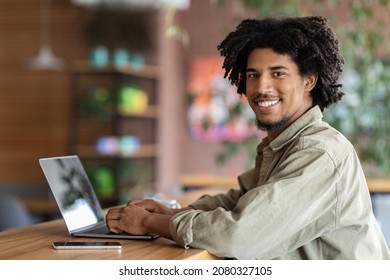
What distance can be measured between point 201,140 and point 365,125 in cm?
433

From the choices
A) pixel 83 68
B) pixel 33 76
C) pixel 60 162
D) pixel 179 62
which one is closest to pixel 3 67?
pixel 33 76

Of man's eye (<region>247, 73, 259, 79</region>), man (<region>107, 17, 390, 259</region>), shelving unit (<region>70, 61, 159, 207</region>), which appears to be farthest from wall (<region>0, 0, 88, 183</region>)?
man's eye (<region>247, 73, 259, 79</region>)

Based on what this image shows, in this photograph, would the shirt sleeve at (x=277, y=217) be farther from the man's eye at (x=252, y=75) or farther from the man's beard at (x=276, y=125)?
the man's eye at (x=252, y=75)

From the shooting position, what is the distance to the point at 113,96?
24.7 ft

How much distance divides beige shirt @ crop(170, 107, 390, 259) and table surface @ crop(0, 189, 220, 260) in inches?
2.3

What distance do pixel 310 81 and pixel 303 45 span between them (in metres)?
0.13

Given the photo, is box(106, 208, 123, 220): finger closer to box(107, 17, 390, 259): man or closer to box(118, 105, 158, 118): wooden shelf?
box(107, 17, 390, 259): man

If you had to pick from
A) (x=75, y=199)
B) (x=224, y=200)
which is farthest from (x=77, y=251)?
(x=224, y=200)

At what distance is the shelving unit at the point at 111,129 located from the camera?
297 inches

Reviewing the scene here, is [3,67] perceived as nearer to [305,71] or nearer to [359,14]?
[359,14]

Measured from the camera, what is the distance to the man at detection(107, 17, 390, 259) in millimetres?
1898

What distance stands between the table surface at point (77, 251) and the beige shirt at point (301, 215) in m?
0.06

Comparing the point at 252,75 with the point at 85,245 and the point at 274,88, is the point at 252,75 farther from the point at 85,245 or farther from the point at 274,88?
the point at 85,245
